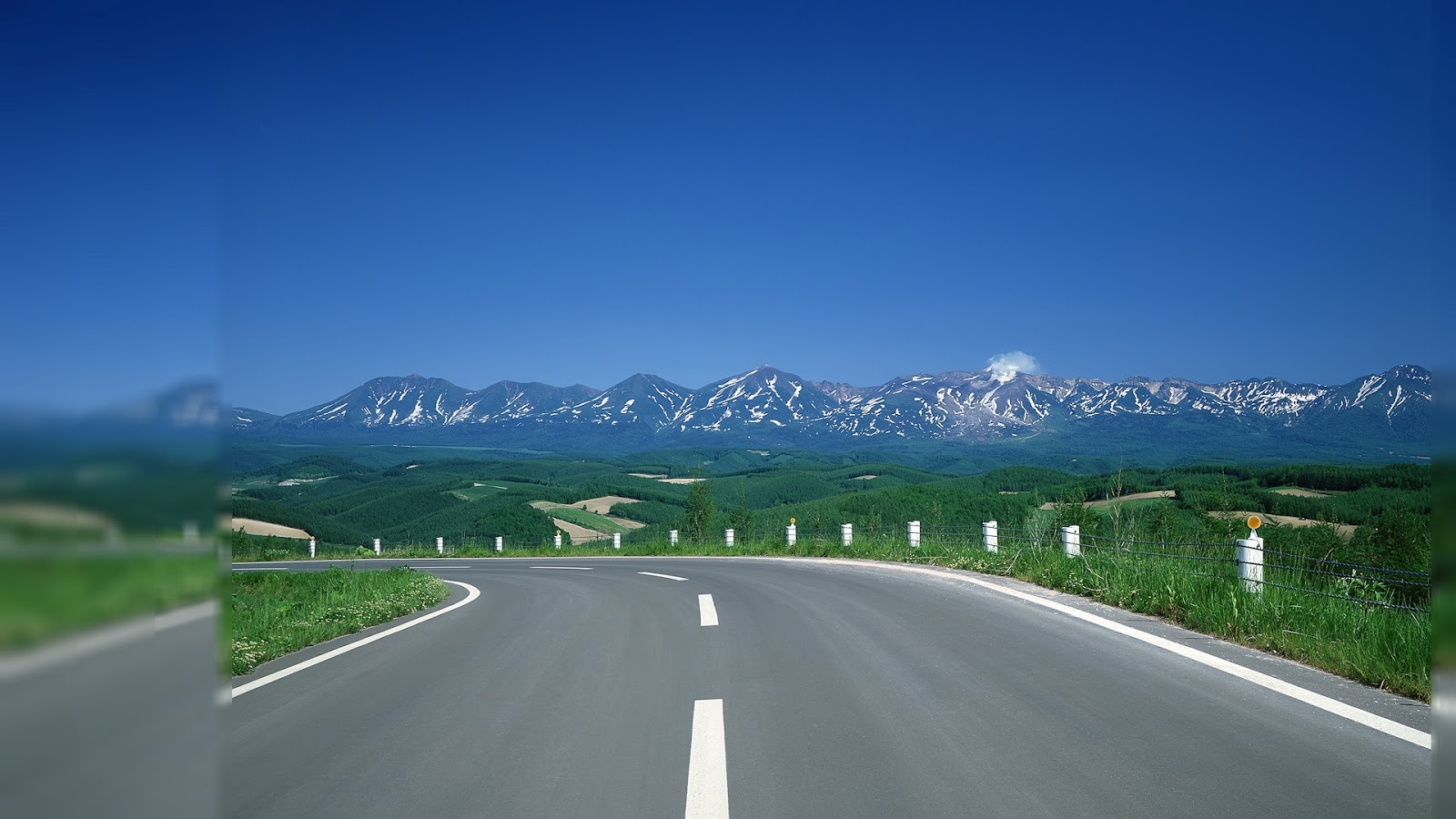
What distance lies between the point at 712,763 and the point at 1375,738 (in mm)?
3537

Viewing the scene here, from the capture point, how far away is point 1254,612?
295 inches

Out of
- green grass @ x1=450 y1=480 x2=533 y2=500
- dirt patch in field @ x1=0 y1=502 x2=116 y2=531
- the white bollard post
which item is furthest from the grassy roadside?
green grass @ x1=450 y1=480 x2=533 y2=500

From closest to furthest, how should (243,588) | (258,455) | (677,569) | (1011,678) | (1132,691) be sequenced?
(1132,691)
(1011,678)
(258,455)
(243,588)
(677,569)

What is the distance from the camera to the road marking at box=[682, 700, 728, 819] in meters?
3.85

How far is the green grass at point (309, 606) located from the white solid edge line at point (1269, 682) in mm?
7410

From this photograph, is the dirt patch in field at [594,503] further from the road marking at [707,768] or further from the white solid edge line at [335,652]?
the road marking at [707,768]

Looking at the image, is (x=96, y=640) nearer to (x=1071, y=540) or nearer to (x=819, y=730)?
(x=819, y=730)

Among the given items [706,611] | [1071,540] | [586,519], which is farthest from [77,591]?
[586,519]

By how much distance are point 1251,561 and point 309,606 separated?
11.8m

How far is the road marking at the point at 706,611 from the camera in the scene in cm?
979

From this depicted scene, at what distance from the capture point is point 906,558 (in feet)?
60.9

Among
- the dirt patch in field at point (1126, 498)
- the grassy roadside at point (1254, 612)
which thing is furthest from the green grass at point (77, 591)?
the dirt patch in field at point (1126, 498)

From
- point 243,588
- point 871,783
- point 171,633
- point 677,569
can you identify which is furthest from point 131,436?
point 677,569

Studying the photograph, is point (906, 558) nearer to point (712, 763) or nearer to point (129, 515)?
point (712, 763)
